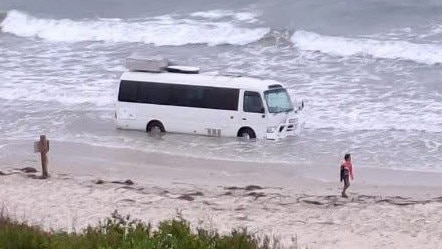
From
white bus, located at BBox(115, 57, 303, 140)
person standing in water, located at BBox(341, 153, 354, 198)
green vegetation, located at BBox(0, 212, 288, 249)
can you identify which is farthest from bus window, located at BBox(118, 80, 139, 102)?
green vegetation, located at BBox(0, 212, 288, 249)

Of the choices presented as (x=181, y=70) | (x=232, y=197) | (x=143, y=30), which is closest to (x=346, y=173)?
(x=232, y=197)

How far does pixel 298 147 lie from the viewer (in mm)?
26078

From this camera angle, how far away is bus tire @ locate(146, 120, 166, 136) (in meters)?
28.0

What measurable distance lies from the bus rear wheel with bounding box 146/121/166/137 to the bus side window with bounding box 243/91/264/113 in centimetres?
261

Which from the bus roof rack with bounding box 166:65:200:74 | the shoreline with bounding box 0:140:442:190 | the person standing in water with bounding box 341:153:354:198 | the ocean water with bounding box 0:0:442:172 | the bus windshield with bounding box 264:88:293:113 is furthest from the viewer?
the bus roof rack with bounding box 166:65:200:74

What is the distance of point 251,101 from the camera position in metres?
26.8

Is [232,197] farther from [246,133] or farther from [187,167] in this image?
[246,133]

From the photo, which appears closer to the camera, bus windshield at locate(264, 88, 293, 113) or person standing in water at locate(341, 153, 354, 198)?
person standing in water at locate(341, 153, 354, 198)

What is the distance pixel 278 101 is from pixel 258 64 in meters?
10.4

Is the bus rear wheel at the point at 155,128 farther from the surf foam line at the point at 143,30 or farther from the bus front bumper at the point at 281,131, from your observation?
the surf foam line at the point at 143,30

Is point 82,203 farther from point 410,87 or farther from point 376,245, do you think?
point 410,87

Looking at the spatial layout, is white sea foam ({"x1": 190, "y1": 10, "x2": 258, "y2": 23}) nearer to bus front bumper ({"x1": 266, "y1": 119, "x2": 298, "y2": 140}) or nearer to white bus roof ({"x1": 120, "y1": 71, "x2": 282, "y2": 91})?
white bus roof ({"x1": 120, "y1": 71, "x2": 282, "y2": 91})

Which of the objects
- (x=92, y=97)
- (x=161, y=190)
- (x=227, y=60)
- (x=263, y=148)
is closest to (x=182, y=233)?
(x=161, y=190)

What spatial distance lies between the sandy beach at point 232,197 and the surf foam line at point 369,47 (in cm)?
1421
